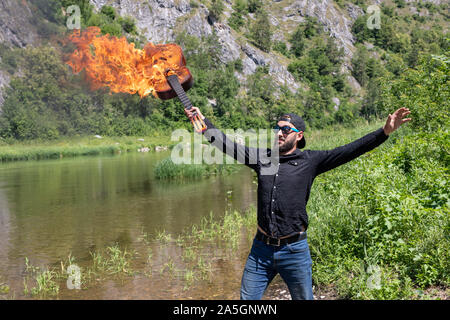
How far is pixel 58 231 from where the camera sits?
14320 millimetres

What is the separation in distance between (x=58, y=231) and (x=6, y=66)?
230ft

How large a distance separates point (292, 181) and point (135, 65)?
388 centimetres

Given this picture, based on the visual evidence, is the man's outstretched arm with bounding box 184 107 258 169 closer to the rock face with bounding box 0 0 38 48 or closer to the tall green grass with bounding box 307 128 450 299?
the tall green grass with bounding box 307 128 450 299

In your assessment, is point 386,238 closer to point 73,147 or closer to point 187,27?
point 73,147

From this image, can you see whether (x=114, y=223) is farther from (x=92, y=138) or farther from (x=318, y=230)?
(x=92, y=138)

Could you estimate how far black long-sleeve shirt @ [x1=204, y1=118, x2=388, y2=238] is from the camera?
403 centimetres

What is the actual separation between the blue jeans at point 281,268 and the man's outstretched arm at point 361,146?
2.84 feet

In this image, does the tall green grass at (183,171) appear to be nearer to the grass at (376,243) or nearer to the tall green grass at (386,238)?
the grass at (376,243)

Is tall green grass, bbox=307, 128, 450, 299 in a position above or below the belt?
below

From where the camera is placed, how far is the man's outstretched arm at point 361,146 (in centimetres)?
414

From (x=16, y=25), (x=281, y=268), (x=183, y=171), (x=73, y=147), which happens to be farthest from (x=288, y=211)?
(x=16, y=25)

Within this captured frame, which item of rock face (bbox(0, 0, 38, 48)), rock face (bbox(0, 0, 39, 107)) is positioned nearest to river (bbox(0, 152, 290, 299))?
rock face (bbox(0, 0, 39, 107))

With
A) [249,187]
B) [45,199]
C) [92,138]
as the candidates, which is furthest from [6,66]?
[249,187]

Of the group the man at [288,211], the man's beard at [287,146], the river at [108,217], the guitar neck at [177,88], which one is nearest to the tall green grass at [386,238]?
the river at [108,217]
